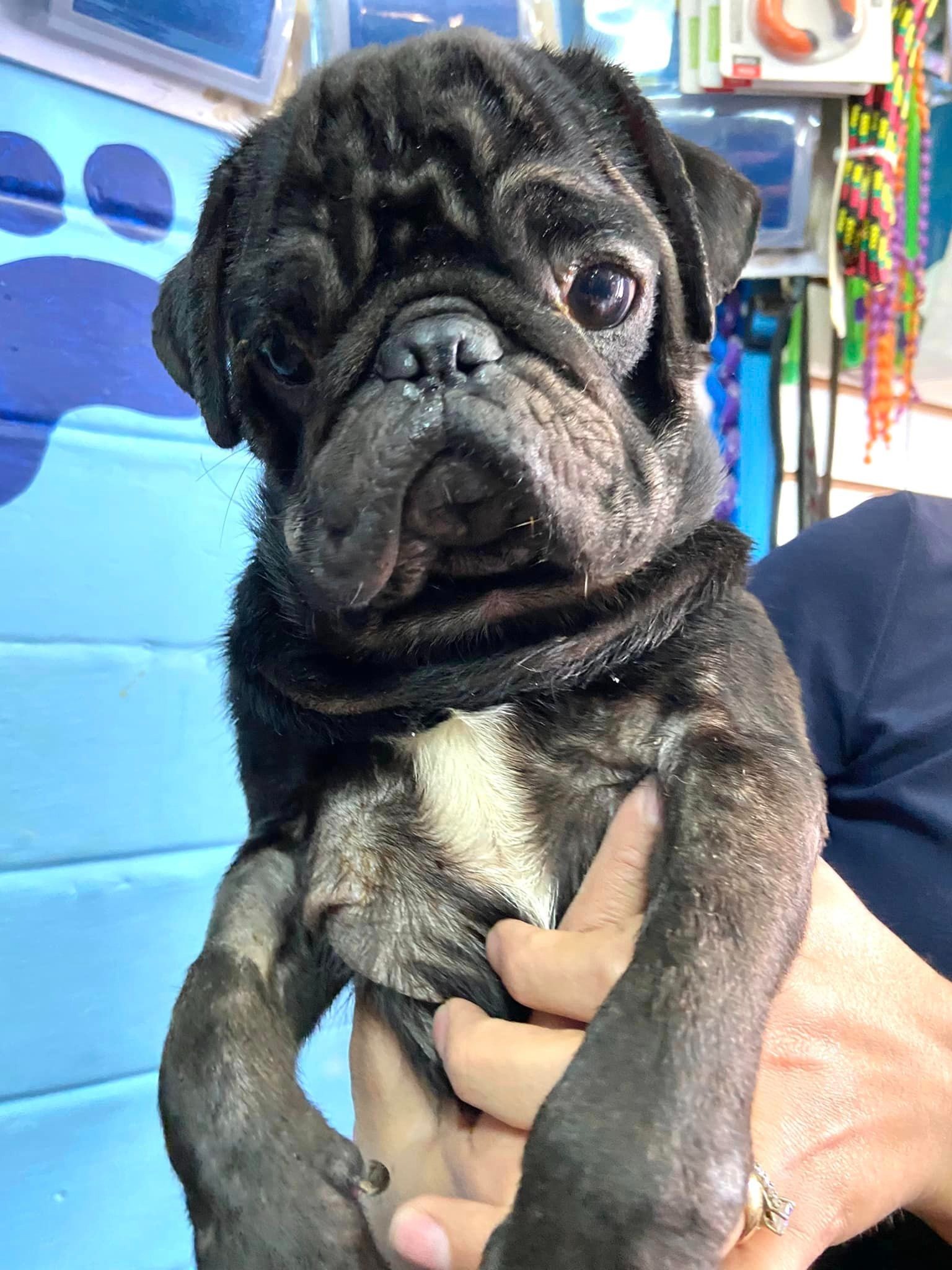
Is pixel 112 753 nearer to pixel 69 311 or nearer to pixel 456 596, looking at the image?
pixel 69 311

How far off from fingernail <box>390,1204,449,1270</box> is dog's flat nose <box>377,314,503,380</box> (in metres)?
0.97

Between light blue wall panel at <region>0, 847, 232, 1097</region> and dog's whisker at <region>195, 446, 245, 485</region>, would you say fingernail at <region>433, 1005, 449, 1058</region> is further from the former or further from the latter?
dog's whisker at <region>195, 446, 245, 485</region>

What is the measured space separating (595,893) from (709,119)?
2.22 meters

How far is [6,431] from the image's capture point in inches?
69.2

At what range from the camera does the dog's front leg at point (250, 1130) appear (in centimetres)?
95

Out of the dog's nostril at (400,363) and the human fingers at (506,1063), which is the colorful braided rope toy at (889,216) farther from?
the human fingers at (506,1063)

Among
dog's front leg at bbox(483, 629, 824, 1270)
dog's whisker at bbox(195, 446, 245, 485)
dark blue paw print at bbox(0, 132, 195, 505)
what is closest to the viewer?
dog's front leg at bbox(483, 629, 824, 1270)

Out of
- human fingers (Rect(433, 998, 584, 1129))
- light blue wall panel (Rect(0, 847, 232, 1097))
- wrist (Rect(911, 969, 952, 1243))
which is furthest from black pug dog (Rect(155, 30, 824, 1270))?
light blue wall panel (Rect(0, 847, 232, 1097))

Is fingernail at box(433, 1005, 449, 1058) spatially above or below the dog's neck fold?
below

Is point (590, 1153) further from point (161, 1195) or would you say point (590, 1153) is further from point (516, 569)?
point (161, 1195)

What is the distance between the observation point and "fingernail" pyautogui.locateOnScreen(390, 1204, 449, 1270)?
974 mm

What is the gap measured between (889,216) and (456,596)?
211 cm

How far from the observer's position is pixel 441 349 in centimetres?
103

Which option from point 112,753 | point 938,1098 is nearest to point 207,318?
point 112,753
